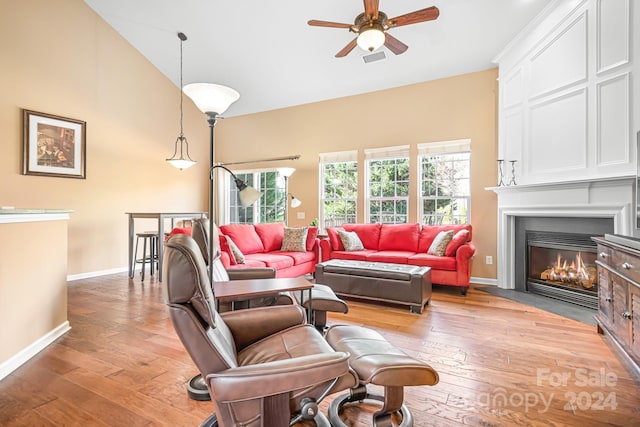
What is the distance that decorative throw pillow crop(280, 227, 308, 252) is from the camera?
514 cm

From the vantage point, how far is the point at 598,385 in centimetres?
202

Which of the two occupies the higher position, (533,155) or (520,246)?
(533,155)

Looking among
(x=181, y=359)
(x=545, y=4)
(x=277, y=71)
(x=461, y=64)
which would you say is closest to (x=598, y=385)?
(x=181, y=359)

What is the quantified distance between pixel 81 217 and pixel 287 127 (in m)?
3.89

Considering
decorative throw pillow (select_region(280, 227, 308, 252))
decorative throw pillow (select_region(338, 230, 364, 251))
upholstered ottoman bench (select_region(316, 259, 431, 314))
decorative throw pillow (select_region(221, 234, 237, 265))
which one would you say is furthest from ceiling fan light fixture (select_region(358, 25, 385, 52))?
decorative throw pillow (select_region(280, 227, 308, 252))

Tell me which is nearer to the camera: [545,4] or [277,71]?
[545,4]

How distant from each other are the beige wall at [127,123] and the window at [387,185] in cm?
19

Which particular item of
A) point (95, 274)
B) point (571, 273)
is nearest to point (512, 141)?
point (571, 273)

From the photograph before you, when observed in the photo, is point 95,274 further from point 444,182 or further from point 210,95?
point 444,182

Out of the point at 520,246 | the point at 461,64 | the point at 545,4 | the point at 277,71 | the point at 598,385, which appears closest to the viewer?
the point at 598,385

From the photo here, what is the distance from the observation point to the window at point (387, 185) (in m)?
5.48

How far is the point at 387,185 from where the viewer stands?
564 centimetres

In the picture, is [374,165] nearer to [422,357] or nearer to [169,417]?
[422,357]

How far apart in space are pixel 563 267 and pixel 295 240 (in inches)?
142
